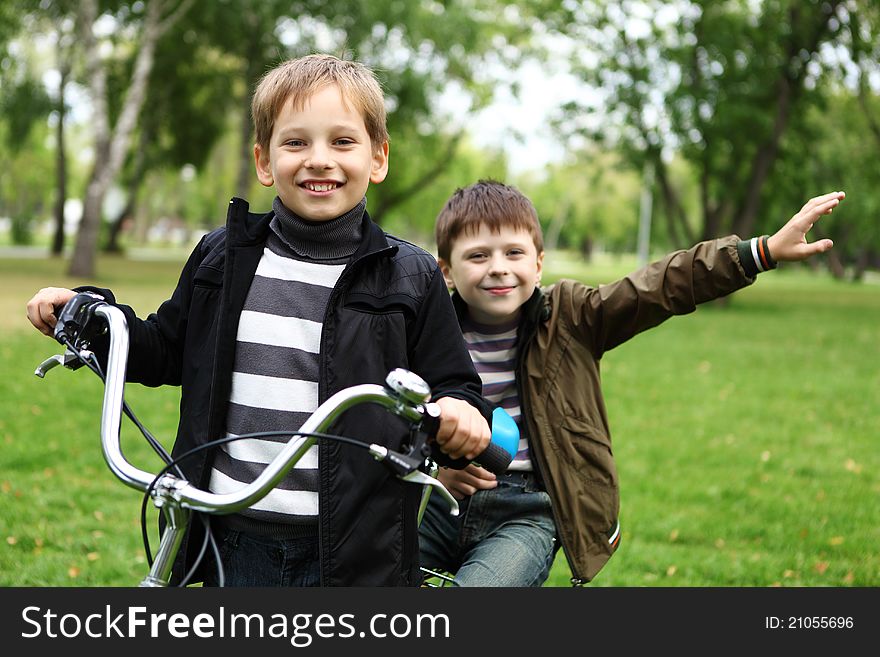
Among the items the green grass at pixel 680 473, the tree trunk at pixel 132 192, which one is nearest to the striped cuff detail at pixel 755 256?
the green grass at pixel 680 473

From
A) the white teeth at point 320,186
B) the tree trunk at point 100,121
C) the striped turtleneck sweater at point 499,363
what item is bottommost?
the striped turtleneck sweater at point 499,363

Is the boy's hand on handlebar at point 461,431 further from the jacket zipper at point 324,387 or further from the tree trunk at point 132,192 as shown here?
the tree trunk at point 132,192

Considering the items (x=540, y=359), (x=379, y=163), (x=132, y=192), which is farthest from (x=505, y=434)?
(x=132, y=192)

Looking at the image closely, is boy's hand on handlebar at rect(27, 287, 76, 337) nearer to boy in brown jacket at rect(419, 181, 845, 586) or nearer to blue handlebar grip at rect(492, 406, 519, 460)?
blue handlebar grip at rect(492, 406, 519, 460)

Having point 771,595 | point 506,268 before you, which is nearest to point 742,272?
point 506,268

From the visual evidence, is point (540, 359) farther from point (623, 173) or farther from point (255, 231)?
point (623, 173)

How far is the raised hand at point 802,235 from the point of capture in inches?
115

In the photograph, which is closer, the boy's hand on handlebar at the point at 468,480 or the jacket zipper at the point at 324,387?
the jacket zipper at the point at 324,387

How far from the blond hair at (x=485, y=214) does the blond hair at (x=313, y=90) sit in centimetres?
82

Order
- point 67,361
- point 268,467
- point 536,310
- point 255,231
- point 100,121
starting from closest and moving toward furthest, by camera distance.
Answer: point 268,467
point 67,361
point 255,231
point 536,310
point 100,121

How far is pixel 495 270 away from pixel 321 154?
1004 mm

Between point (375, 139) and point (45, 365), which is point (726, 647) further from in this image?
point (45, 365)

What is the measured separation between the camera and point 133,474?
1915 mm

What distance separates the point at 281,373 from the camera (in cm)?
244
